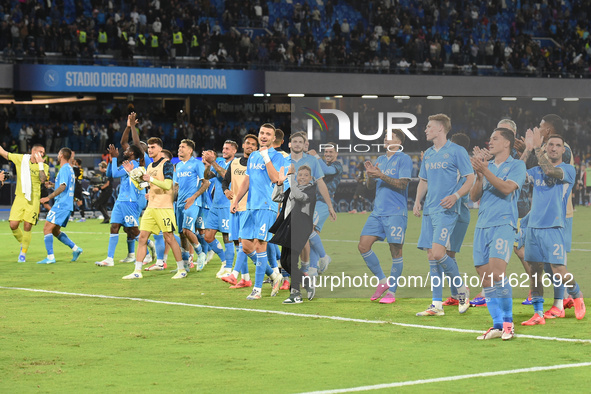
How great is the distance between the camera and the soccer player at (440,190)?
33.2 feet

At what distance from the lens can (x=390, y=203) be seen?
1111cm

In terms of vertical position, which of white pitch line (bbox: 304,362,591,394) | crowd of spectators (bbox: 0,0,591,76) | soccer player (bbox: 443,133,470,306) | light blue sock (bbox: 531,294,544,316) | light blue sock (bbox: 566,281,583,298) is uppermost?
crowd of spectators (bbox: 0,0,591,76)

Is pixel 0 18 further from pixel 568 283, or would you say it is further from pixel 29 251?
pixel 568 283

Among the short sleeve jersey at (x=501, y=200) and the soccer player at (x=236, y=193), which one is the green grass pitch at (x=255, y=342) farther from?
the short sleeve jersey at (x=501, y=200)

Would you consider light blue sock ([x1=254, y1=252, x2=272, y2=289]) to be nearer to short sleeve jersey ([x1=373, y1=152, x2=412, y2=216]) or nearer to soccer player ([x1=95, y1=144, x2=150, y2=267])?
short sleeve jersey ([x1=373, y1=152, x2=412, y2=216])

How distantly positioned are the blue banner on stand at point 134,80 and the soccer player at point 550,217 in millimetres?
27090

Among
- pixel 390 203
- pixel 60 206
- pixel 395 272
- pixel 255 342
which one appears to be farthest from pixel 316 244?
pixel 60 206

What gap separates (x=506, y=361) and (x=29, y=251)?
13.3 m

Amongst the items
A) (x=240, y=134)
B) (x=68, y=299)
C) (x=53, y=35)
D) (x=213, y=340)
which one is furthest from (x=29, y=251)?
(x=240, y=134)

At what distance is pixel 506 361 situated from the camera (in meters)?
7.51

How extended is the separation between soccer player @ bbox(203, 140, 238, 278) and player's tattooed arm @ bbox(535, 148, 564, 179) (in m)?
5.19

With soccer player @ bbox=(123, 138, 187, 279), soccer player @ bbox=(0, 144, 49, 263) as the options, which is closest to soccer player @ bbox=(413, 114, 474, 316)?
soccer player @ bbox=(123, 138, 187, 279)

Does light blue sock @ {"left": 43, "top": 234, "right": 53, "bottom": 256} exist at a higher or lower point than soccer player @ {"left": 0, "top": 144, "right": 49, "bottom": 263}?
lower

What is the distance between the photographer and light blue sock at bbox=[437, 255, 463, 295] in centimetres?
1026
